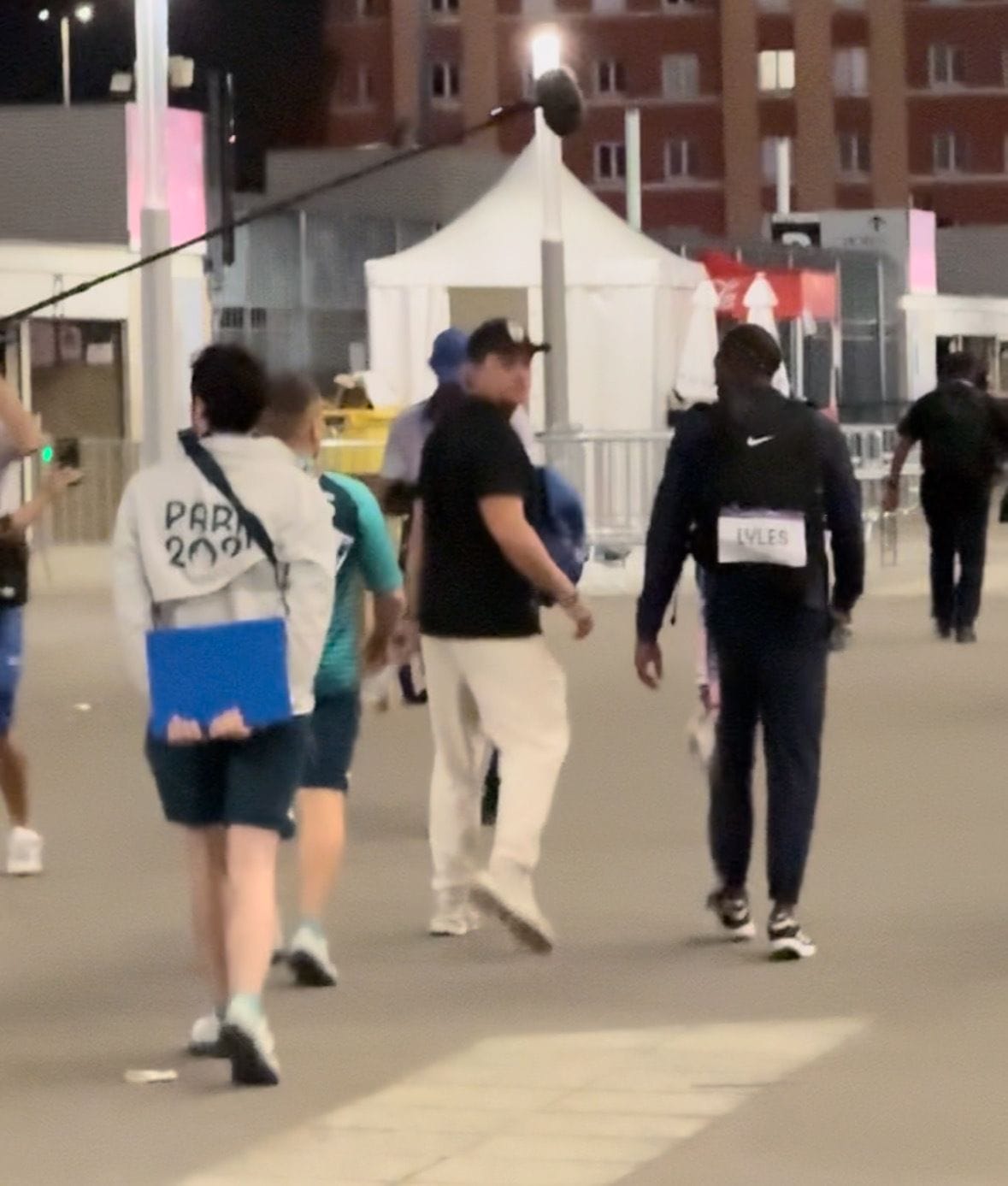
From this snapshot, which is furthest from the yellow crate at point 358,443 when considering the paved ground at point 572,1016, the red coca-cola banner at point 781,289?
the paved ground at point 572,1016

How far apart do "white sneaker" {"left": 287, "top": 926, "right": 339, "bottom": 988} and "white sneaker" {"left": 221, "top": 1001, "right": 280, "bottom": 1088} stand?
132 centimetres

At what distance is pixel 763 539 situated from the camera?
29.9ft

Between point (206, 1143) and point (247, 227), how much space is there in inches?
1339

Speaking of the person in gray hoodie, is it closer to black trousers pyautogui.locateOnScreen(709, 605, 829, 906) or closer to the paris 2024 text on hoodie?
the paris 2024 text on hoodie

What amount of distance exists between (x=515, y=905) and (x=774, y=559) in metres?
1.16

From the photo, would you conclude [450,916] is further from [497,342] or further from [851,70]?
[851,70]

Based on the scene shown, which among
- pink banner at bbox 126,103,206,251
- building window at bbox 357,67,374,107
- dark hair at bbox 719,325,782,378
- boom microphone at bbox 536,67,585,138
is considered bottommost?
dark hair at bbox 719,325,782,378

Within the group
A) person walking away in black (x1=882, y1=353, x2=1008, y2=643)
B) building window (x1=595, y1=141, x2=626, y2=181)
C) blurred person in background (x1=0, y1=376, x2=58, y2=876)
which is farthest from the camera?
building window (x1=595, y1=141, x2=626, y2=181)

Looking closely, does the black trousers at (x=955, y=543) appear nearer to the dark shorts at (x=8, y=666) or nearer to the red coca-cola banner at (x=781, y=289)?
the dark shorts at (x=8, y=666)

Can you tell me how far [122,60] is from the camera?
270ft

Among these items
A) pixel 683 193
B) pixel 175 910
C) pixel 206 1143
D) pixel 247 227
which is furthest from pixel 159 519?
pixel 683 193

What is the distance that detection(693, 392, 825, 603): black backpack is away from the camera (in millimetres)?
9109

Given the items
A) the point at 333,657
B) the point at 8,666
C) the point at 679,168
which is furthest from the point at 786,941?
the point at 679,168

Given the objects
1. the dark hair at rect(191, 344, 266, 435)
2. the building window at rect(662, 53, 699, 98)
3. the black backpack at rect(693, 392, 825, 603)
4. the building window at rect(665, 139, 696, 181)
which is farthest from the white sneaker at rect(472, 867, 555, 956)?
the building window at rect(665, 139, 696, 181)
